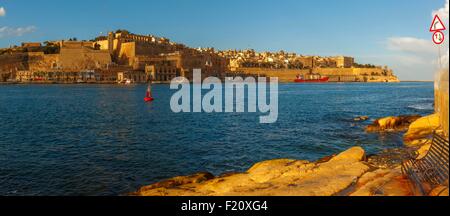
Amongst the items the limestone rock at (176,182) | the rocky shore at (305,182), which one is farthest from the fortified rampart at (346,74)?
the limestone rock at (176,182)

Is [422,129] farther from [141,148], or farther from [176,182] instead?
[176,182]

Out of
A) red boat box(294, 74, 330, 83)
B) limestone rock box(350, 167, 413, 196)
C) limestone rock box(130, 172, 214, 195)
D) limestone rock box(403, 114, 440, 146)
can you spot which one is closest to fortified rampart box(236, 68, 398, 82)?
red boat box(294, 74, 330, 83)

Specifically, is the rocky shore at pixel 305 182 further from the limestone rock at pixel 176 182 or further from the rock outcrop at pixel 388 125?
the rock outcrop at pixel 388 125

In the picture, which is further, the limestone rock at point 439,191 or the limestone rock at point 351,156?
the limestone rock at point 351,156

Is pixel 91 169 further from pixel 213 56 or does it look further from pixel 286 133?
pixel 213 56

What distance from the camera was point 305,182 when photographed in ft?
20.6

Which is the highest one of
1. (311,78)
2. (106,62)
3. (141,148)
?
(106,62)

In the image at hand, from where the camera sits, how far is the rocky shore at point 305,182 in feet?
17.8

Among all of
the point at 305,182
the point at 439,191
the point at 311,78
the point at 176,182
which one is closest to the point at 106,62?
the point at 311,78

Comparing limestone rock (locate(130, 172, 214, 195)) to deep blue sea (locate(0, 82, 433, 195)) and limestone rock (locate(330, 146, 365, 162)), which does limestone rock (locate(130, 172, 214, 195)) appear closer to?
deep blue sea (locate(0, 82, 433, 195))

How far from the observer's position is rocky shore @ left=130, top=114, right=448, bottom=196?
543 cm

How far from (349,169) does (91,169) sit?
5.78 m

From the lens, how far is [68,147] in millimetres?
12711

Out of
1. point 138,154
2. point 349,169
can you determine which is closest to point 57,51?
point 138,154
